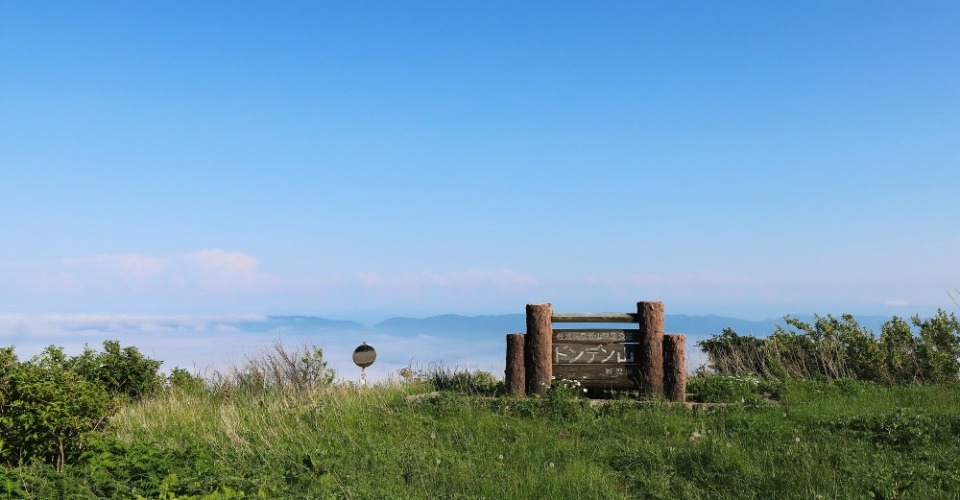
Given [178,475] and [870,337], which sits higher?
[870,337]

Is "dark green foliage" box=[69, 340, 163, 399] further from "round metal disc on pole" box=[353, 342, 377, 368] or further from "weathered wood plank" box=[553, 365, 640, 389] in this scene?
"weathered wood plank" box=[553, 365, 640, 389]

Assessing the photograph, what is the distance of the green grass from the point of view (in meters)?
8.22

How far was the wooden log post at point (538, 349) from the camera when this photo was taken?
1443 centimetres

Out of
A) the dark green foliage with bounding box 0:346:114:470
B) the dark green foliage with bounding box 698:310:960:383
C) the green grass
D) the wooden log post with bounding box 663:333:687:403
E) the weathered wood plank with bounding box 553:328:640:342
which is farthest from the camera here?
the dark green foliage with bounding box 698:310:960:383

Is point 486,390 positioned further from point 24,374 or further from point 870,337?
point 870,337

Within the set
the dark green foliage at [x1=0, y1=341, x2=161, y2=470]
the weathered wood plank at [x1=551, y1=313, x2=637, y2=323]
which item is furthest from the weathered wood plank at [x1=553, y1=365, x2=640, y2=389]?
the dark green foliage at [x1=0, y1=341, x2=161, y2=470]

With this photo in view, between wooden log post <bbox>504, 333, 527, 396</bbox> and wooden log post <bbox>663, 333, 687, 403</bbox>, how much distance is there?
2.63 m

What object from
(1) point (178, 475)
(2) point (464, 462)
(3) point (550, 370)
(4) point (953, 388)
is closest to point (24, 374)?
(1) point (178, 475)

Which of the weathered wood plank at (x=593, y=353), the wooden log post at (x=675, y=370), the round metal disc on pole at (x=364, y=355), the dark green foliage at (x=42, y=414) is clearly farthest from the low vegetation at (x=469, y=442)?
the round metal disc on pole at (x=364, y=355)

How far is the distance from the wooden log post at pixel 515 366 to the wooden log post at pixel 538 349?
0.12 m

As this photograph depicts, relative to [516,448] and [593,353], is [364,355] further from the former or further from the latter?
[516,448]

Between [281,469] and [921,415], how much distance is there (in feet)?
30.9

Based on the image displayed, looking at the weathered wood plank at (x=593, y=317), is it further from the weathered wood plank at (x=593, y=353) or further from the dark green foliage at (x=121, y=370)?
the dark green foliage at (x=121, y=370)

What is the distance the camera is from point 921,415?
Result: 11.8m
